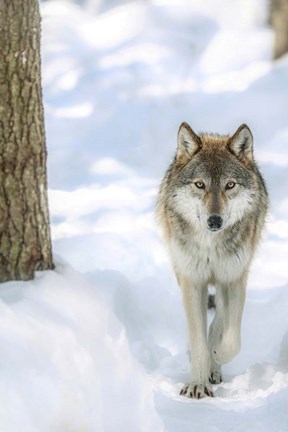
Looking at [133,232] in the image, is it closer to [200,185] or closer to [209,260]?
[209,260]

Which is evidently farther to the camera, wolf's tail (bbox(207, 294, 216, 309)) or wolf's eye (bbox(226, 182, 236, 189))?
wolf's tail (bbox(207, 294, 216, 309))

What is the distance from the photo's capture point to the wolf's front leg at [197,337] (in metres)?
5.44

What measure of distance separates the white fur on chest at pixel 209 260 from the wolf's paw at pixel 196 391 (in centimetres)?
75

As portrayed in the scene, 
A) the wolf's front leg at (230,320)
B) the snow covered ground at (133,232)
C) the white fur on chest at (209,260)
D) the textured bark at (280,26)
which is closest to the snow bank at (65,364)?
the snow covered ground at (133,232)

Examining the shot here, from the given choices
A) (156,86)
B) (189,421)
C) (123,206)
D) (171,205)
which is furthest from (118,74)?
(189,421)

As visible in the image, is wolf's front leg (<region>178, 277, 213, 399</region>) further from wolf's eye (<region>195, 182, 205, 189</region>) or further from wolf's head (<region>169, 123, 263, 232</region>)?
wolf's eye (<region>195, 182, 205, 189</region>)

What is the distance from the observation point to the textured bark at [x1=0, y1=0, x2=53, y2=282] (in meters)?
3.94

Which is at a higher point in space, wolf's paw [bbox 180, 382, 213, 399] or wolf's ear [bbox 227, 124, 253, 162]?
wolf's ear [bbox 227, 124, 253, 162]

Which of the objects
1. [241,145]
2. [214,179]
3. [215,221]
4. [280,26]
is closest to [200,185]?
[214,179]

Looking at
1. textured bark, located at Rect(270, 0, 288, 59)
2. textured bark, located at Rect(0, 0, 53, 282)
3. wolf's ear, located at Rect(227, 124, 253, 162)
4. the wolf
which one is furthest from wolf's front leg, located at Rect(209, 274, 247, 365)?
textured bark, located at Rect(270, 0, 288, 59)

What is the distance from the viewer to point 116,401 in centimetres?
370

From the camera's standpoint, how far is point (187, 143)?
5699 millimetres

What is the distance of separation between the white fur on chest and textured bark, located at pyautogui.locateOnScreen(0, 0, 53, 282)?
5.60ft

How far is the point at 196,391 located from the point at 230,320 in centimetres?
57
